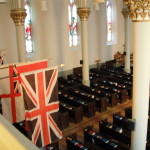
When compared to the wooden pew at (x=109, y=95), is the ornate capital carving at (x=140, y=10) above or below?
above

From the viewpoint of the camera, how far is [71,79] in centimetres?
1681

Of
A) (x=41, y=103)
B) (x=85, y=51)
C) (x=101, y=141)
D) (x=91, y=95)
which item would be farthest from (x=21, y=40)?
A: (x=41, y=103)

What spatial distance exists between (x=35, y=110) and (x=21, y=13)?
7.98 meters

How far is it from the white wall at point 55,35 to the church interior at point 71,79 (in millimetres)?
65

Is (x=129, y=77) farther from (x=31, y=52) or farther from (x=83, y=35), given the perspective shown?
(x=31, y=52)

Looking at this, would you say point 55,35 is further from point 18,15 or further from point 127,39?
point 127,39

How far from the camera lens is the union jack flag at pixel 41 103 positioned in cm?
566

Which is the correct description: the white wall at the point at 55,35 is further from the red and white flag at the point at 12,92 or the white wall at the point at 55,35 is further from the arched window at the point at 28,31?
the red and white flag at the point at 12,92

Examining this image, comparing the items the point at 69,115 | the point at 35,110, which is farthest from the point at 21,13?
the point at 35,110

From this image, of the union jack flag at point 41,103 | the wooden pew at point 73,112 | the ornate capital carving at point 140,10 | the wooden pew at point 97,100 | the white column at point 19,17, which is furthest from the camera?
the white column at point 19,17

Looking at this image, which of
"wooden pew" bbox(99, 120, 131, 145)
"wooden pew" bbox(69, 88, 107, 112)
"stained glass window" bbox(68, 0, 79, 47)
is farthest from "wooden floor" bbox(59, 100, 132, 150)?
"stained glass window" bbox(68, 0, 79, 47)

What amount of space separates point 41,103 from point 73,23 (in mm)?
13810

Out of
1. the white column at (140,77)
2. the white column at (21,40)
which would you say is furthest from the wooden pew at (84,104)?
the white column at (140,77)

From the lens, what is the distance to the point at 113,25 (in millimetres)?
21750
